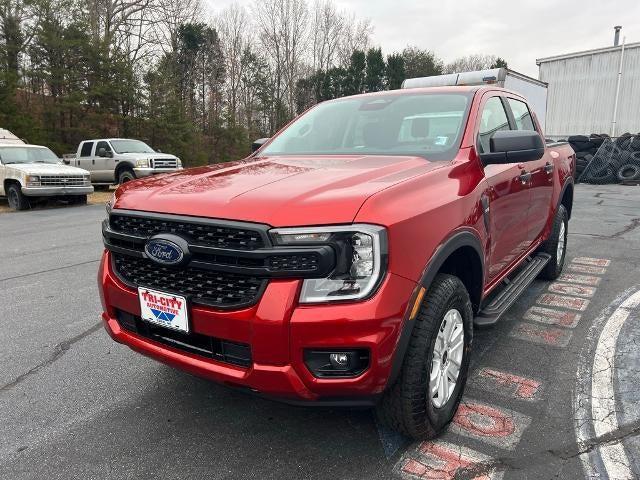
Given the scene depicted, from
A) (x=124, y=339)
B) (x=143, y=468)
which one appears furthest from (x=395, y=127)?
(x=143, y=468)

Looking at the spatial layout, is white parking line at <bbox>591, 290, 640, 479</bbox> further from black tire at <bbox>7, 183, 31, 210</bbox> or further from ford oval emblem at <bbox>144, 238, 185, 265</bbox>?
black tire at <bbox>7, 183, 31, 210</bbox>

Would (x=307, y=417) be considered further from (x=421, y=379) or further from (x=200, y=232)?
(x=200, y=232)

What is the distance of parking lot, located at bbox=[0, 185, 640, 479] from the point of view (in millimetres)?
2254

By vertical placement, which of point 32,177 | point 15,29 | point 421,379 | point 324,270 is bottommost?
point 421,379

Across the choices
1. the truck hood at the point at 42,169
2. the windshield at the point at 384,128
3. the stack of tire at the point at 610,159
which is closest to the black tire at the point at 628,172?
the stack of tire at the point at 610,159

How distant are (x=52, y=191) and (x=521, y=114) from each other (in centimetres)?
1192

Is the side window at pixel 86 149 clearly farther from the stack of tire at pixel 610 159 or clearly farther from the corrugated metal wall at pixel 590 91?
the corrugated metal wall at pixel 590 91

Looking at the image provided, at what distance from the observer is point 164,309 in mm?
2256

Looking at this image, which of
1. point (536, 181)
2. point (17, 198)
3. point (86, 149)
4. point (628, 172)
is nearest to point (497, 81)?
point (628, 172)

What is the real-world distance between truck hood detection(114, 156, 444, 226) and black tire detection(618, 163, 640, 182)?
1681 cm

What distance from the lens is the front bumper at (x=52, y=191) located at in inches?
480

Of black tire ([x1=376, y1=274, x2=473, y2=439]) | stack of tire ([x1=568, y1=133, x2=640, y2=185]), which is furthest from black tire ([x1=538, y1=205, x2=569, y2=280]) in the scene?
stack of tire ([x1=568, y1=133, x2=640, y2=185])

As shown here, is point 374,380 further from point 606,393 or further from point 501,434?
point 606,393

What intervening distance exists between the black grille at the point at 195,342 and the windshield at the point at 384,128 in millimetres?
1586
